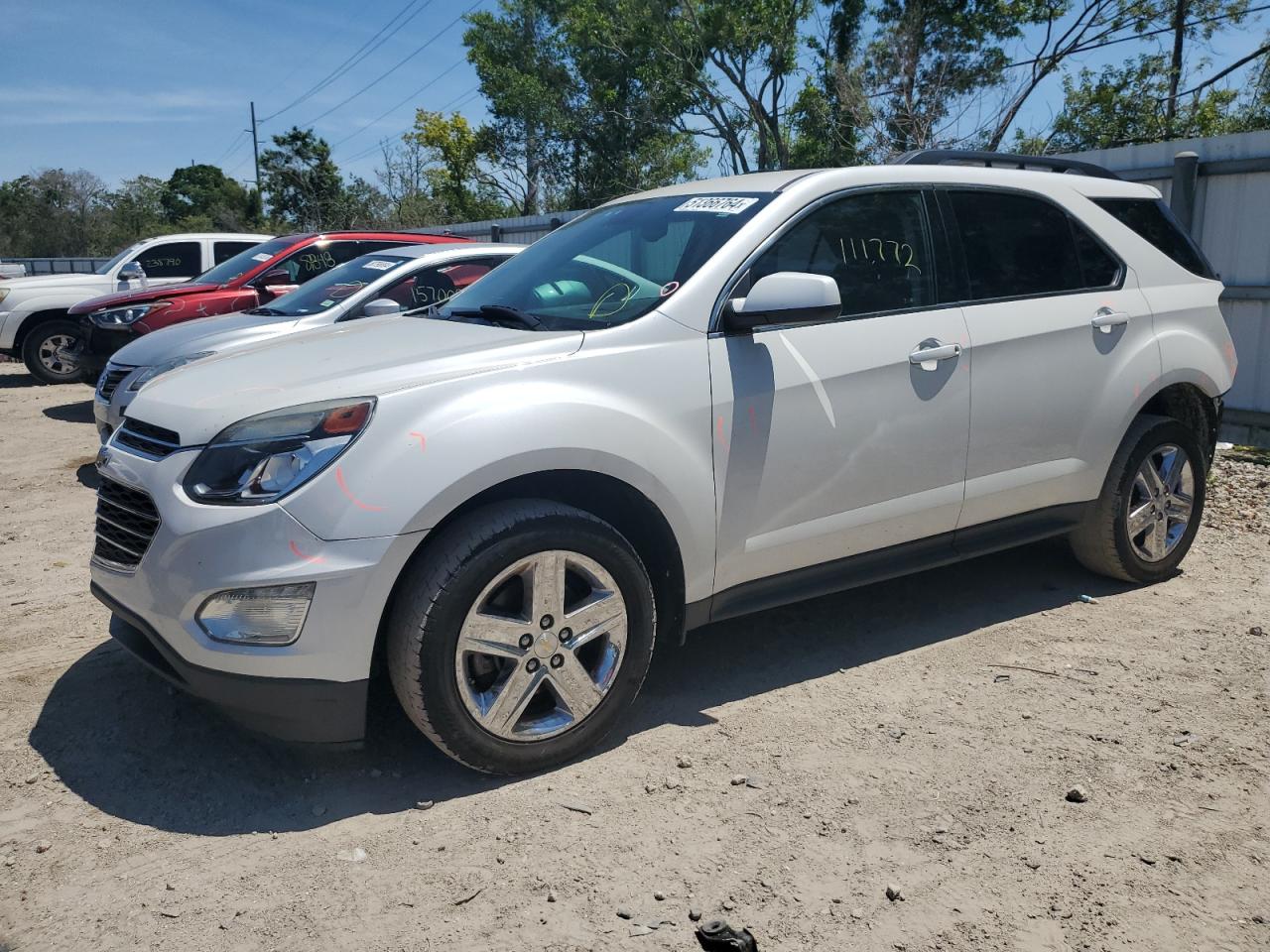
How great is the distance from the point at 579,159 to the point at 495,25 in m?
6.47

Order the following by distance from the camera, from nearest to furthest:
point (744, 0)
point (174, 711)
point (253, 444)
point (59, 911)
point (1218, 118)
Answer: point (59, 911), point (253, 444), point (174, 711), point (1218, 118), point (744, 0)

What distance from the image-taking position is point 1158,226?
4.85 metres

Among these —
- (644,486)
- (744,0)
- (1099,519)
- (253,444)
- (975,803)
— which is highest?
(744,0)

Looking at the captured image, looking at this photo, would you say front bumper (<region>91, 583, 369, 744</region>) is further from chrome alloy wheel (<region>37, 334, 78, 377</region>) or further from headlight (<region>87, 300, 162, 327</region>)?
chrome alloy wheel (<region>37, 334, 78, 377</region>)

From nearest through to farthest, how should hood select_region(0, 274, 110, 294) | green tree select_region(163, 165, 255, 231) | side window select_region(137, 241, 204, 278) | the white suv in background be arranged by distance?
the white suv in background
hood select_region(0, 274, 110, 294)
side window select_region(137, 241, 204, 278)
green tree select_region(163, 165, 255, 231)

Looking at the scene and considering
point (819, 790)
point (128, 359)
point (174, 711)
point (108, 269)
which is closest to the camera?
point (819, 790)

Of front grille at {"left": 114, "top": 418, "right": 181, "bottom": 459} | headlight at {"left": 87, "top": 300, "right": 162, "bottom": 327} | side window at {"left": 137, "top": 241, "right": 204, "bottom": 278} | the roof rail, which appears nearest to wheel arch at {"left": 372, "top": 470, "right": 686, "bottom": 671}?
front grille at {"left": 114, "top": 418, "right": 181, "bottom": 459}

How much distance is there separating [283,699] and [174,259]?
12.3 m

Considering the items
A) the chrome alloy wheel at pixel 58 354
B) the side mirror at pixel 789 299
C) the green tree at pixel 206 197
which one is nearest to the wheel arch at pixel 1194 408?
the side mirror at pixel 789 299

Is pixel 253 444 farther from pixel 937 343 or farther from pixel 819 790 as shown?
pixel 937 343

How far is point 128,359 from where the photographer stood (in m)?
7.45

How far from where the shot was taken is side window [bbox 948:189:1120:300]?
418 centimetres

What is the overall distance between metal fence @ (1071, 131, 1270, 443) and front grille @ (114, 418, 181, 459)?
7833mm

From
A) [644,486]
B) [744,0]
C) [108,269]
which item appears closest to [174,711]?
[644,486]
